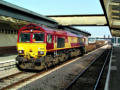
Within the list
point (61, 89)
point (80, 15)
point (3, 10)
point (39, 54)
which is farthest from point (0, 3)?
point (80, 15)

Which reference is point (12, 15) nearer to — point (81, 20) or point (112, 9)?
point (112, 9)

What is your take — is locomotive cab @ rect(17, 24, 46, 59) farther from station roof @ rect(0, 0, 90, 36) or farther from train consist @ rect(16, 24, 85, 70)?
station roof @ rect(0, 0, 90, 36)

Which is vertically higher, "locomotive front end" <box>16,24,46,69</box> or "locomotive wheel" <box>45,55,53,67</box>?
"locomotive front end" <box>16,24,46,69</box>

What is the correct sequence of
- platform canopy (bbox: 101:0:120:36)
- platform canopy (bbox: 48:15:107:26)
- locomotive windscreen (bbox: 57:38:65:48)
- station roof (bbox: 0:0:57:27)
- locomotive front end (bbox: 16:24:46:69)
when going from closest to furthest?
platform canopy (bbox: 101:0:120:36) < locomotive front end (bbox: 16:24:46:69) < locomotive windscreen (bbox: 57:38:65:48) < station roof (bbox: 0:0:57:27) < platform canopy (bbox: 48:15:107:26)

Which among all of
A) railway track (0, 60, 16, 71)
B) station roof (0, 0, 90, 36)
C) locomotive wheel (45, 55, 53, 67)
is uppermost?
station roof (0, 0, 90, 36)

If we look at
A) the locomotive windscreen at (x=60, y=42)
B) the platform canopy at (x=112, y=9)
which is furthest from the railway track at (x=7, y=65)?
the platform canopy at (x=112, y=9)

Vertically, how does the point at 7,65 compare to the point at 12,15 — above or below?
below

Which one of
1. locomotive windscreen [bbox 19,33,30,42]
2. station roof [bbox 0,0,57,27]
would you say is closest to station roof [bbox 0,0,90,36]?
station roof [bbox 0,0,57,27]

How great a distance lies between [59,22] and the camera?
99.1ft

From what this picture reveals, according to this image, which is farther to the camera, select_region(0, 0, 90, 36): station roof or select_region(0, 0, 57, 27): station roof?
select_region(0, 0, 90, 36): station roof

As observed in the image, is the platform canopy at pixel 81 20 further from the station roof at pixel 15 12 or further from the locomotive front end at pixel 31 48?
the locomotive front end at pixel 31 48

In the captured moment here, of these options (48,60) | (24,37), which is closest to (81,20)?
(48,60)

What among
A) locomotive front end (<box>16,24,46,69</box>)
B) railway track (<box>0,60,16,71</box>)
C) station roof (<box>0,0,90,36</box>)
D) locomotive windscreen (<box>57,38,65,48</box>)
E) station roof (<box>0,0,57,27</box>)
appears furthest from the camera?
station roof (<box>0,0,90,36</box>)

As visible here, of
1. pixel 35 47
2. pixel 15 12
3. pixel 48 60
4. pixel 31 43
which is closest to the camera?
pixel 35 47
